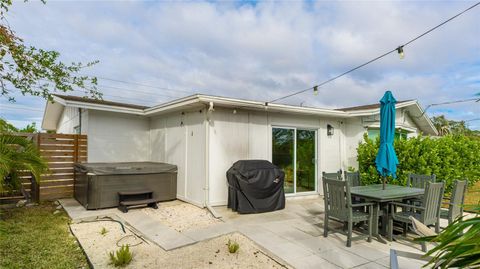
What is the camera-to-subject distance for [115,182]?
7203mm

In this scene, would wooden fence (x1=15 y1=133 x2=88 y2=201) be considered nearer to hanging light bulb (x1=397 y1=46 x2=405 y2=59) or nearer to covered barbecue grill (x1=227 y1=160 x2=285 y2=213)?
covered barbecue grill (x1=227 y1=160 x2=285 y2=213)

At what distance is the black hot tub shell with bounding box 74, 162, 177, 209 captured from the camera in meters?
6.96

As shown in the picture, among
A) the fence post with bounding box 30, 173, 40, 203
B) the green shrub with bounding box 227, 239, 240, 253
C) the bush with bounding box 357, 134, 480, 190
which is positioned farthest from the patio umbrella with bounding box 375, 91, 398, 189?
the fence post with bounding box 30, 173, 40, 203

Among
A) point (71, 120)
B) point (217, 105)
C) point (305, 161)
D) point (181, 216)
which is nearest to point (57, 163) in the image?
point (71, 120)

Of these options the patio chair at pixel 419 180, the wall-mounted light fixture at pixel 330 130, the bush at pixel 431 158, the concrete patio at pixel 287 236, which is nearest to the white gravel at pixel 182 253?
the concrete patio at pixel 287 236

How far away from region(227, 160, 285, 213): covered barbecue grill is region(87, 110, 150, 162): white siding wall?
435cm

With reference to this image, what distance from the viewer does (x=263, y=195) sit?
7.02 metres

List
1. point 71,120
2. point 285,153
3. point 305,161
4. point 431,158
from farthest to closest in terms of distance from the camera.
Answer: point 71,120 → point 305,161 → point 285,153 → point 431,158

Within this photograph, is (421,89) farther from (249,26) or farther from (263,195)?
(263,195)

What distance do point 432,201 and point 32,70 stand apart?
811 centimetres

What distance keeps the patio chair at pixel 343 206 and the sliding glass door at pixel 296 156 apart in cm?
335

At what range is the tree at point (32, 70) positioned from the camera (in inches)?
220

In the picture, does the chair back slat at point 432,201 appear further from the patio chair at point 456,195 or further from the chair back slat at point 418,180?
the chair back slat at point 418,180

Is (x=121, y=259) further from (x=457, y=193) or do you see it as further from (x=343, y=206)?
(x=457, y=193)
